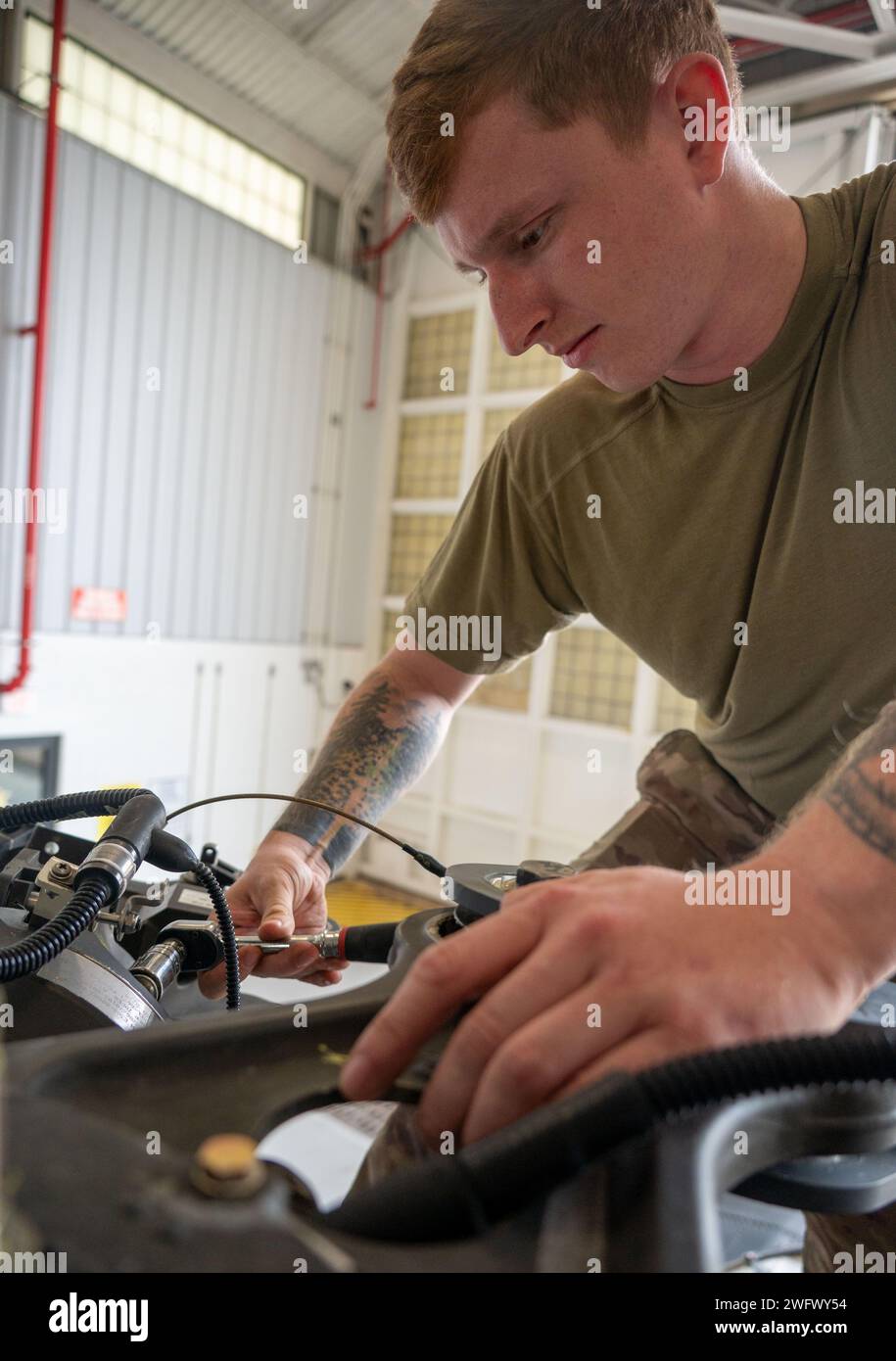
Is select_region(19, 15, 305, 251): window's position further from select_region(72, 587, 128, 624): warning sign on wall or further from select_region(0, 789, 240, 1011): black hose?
select_region(0, 789, 240, 1011): black hose

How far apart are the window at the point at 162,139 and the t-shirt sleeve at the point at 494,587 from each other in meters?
2.98

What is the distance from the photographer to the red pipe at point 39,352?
334 cm

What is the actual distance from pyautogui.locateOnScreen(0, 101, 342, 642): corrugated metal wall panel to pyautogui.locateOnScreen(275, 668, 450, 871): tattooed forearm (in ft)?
8.11

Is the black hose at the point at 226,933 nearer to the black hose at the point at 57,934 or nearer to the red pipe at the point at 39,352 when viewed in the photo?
the black hose at the point at 57,934

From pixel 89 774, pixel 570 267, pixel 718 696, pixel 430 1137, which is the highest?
pixel 570 267

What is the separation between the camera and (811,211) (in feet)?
3.74

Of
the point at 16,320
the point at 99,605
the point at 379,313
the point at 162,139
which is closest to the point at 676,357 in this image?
the point at 16,320

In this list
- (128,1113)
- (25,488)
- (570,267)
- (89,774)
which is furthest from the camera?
(89,774)

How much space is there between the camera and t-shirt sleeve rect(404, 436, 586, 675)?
1464 millimetres

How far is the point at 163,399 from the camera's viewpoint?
13.2ft

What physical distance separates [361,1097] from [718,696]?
901 mm

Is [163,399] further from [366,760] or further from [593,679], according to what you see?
[366,760]

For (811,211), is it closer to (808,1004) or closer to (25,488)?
(808,1004)
